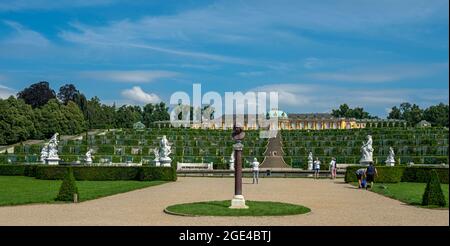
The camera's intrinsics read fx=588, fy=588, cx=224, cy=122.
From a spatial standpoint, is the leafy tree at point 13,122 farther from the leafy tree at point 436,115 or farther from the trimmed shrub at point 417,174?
the leafy tree at point 436,115

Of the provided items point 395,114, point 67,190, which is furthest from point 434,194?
point 395,114

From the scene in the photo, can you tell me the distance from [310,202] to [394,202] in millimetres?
2767

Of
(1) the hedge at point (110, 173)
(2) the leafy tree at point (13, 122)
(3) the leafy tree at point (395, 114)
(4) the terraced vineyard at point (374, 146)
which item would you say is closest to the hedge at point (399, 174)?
(1) the hedge at point (110, 173)

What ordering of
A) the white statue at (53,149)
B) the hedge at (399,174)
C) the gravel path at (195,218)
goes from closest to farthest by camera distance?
1. the gravel path at (195,218)
2. the hedge at (399,174)
3. the white statue at (53,149)

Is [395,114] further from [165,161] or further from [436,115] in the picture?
[165,161]

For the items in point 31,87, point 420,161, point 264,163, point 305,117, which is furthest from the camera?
point 305,117

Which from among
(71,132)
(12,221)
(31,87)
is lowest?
(12,221)

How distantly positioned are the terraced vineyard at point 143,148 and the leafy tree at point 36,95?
36.9 metres

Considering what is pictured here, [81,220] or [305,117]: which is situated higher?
[305,117]

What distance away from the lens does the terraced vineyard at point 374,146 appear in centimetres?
5573

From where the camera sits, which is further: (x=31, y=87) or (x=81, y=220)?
(x=31, y=87)

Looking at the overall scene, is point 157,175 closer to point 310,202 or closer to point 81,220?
point 310,202

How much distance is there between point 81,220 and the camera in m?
13.8
